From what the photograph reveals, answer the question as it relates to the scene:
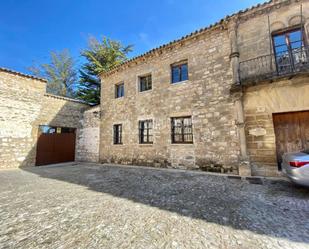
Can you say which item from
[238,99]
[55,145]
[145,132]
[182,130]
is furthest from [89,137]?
[238,99]

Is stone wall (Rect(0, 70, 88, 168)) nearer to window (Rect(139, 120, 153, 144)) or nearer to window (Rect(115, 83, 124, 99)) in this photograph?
window (Rect(115, 83, 124, 99))

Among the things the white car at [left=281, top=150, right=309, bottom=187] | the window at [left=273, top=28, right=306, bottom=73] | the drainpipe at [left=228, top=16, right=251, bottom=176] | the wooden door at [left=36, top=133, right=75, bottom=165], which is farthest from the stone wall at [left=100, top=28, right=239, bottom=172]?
the wooden door at [left=36, top=133, right=75, bottom=165]

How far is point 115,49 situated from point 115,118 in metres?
10.7

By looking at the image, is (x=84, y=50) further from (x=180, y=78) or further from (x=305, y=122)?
(x=305, y=122)

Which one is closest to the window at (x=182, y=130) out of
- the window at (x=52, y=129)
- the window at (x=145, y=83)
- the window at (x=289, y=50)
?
the window at (x=145, y=83)

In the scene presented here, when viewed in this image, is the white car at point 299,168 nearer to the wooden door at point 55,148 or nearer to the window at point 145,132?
the window at point 145,132

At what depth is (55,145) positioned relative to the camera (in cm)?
1023

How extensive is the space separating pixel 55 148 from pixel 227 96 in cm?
1086

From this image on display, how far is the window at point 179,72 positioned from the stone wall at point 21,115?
8.20m

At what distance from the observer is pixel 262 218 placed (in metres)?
2.60

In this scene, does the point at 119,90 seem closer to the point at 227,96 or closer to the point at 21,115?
the point at 21,115

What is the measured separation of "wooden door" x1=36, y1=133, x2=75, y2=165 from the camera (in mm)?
9578

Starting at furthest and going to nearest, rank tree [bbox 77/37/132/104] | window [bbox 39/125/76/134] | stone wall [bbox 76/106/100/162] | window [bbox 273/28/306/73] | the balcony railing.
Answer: tree [bbox 77/37/132/104] < stone wall [bbox 76/106/100/162] < window [bbox 39/125/76/134] < window [bbox 273/28/306/73] < the balcony railing

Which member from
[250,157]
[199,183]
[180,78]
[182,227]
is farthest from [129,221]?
[180,78]
